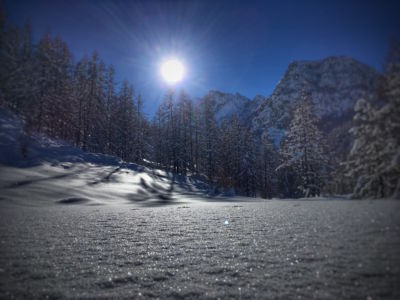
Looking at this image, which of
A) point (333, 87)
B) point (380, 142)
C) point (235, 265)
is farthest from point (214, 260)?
point (333, 87)

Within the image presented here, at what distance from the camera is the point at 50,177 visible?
7.62 metres

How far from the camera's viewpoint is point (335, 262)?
5.16 feet

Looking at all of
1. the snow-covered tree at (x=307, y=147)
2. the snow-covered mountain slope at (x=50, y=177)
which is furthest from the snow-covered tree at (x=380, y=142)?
the snow-covered mountain slope at (x=50, y=177)

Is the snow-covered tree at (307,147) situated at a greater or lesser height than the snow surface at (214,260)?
greater

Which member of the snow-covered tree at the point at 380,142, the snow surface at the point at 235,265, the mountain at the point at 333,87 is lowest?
the snow surface at the point at 235,265

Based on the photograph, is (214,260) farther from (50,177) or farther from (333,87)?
(50,177)

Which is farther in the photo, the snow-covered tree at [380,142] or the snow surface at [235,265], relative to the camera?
the snow-covered tree at [380,142]

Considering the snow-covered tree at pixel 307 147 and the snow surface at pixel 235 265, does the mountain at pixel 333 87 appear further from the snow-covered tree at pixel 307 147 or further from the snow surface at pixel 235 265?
Result: the snow surface at pixel 235 265

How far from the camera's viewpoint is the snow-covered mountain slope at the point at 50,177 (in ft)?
8.58

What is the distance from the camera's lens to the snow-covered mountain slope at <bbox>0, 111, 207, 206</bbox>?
8.58 feet

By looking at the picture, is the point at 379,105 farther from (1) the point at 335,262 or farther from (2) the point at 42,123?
(2) the point at 42,123

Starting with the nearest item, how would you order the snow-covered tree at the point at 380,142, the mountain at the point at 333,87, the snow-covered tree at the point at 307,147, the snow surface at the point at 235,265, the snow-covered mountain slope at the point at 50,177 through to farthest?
the snow surface at the point at 235,265, the snow-covered tree at the point at 380,142, the mountain at the point at 333,87, the snow-covered mountain slope at the point at 50,177, the snow-covered tree at the point at 307,147

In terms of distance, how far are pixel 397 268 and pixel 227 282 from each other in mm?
1167

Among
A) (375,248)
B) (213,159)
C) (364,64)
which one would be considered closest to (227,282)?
(375,248)
